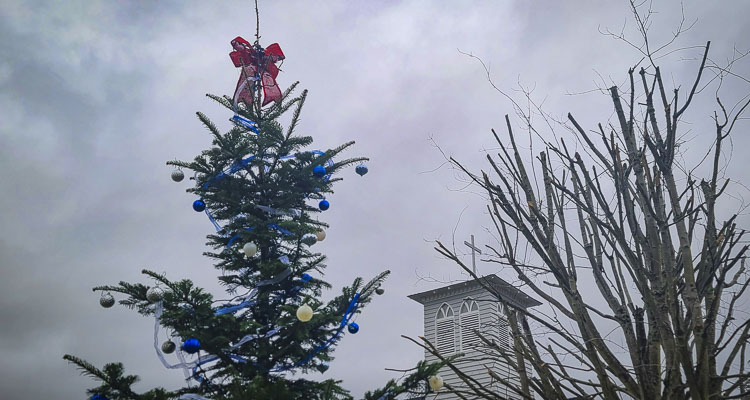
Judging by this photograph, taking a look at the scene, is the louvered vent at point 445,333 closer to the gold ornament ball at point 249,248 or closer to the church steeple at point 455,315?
the church steeple at point 455,315

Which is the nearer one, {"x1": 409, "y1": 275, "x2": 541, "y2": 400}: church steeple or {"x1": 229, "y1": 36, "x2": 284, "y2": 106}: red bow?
{"x1": 229, "y1": 36, "x2": 284, "y2": 106}: red bow

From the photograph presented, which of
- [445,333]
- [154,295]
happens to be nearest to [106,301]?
[154,295]

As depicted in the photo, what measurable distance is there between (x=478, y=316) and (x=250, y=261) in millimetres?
10204

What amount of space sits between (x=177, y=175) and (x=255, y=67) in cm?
288

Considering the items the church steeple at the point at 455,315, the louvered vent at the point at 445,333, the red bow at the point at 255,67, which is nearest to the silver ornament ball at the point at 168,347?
the red bow at the point at 255,67

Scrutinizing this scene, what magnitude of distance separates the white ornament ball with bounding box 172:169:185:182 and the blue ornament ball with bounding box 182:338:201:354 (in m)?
2.69

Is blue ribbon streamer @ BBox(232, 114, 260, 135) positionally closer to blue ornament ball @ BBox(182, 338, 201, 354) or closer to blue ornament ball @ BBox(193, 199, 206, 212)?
blue ornament ball @ BBox(193, 199, 206, 212)

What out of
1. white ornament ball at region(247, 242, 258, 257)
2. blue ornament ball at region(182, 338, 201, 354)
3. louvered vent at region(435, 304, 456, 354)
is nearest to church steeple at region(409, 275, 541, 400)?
louvered vent at region(435, 304, 456, 354)

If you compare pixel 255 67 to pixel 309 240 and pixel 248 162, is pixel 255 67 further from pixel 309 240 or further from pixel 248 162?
pixel 309 240

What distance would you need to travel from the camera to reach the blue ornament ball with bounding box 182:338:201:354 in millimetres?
6332

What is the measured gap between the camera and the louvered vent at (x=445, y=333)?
16.8 metres

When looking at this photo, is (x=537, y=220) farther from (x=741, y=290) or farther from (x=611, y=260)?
(x=741, y=290)

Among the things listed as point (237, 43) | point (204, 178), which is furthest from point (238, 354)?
point (237, 43)

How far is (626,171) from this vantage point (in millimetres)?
2209
